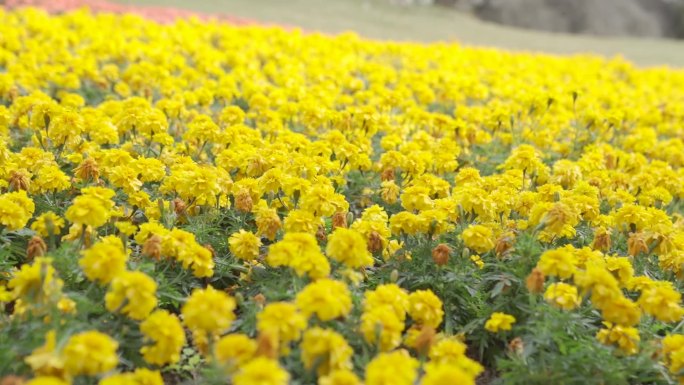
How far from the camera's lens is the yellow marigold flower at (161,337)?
2.30 m

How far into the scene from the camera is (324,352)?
2191 millimetres

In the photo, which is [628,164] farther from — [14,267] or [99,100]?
[99,100]

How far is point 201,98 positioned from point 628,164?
301 cm

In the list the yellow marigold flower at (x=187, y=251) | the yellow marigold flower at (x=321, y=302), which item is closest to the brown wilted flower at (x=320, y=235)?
the yellow marigold flower at (x=187, y=251)

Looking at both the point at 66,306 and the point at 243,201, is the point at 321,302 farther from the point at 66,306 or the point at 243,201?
the point at 243,201

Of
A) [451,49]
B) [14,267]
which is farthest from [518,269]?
[451,49]

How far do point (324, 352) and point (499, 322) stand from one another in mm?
832

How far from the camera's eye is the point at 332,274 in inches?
115

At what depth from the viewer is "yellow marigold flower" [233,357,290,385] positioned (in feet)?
6.16

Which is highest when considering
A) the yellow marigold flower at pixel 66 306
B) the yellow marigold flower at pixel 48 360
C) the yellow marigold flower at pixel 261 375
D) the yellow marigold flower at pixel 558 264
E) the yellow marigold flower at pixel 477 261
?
the yellow marigold flower at pixel 558 264

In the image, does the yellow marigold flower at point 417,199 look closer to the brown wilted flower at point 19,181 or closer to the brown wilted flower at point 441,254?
the brown wilted flower at point 441,254

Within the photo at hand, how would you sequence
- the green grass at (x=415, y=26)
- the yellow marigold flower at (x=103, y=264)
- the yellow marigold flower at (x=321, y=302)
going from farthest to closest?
the green grass at (x=415, y=26)
the yellow marigold flower at (x=103, y=264)
the yellow marigold flower at (x=321, y=302)

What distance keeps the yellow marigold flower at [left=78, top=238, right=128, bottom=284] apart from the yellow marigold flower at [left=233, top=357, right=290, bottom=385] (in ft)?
2.36

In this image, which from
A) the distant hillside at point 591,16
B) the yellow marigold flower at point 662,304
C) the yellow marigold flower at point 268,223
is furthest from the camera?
the distant hillside at point 591,16
